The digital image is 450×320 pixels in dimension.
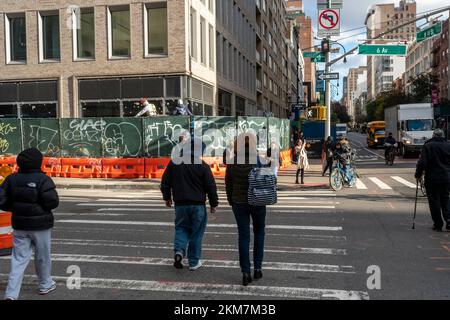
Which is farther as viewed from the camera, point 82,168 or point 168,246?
point 82,168

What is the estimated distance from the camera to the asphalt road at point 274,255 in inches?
227

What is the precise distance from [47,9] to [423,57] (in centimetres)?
9148

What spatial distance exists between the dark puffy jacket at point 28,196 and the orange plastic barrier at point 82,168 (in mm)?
14676

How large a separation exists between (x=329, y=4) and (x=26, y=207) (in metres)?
17.1

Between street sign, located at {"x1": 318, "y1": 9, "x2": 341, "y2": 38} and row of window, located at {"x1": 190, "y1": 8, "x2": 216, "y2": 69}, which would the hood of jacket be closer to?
street sign, located at {"x1": 318, "y1": 9, "x2": 341, "y2": 38}

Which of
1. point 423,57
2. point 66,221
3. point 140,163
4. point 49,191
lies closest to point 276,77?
point 423,57

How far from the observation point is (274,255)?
7.45 meters

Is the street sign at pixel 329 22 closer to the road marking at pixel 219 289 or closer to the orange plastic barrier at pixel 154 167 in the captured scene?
the orange plastic barrier at pixel 154 167

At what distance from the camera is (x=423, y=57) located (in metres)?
101

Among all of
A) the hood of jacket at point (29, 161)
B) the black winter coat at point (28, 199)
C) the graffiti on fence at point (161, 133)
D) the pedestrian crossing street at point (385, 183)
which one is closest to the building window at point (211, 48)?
the graffiti on fence at point (161, 133)

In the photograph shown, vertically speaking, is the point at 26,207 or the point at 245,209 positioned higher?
the point at 26,207

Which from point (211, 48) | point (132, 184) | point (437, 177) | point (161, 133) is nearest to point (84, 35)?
point (211, 48)

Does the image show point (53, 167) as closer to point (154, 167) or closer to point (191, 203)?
point (154, 167)

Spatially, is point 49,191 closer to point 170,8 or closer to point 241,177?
point 241,177
